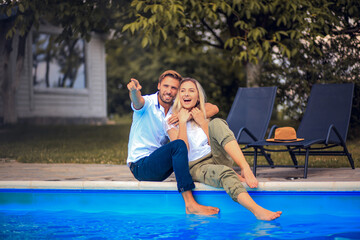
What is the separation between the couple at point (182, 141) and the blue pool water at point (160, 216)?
171mm

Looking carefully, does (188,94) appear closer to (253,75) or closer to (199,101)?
(199,101)

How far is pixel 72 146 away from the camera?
10.3 meters

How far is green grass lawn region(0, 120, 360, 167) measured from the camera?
7754 mm

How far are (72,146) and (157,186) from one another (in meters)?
6.33

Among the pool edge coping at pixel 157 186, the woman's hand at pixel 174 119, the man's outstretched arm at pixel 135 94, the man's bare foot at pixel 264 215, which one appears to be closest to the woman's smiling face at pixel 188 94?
the woman's hand at pixel 174 119

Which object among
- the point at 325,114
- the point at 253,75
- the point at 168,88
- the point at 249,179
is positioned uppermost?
the point at 253,75

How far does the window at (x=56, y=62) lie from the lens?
16.1 m

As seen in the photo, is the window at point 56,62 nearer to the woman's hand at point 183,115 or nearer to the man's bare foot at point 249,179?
the woman's hand at point 183,115

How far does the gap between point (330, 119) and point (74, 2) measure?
7.02 m

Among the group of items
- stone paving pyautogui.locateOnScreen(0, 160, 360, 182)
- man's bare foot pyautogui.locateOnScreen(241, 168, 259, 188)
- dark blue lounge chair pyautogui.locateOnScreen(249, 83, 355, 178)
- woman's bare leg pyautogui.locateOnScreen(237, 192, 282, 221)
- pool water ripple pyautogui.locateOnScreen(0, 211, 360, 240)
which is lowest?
pool water ripple pyautogui.locateOnScreen(0, 211, 360, 240)

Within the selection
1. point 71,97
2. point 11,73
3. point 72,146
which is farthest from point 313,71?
point 71,97

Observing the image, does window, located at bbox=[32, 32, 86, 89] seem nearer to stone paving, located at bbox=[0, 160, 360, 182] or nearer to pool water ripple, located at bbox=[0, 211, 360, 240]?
stone paving, located at bbox=[0, 160, 360, 182]

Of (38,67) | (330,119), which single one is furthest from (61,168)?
(38,67)

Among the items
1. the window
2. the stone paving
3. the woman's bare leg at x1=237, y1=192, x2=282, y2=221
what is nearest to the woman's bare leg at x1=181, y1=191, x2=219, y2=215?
the woman's bare leg at x1=237, y1=192, x2=282, y2=221
